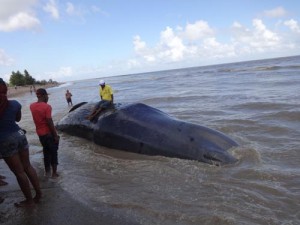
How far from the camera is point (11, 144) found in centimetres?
498

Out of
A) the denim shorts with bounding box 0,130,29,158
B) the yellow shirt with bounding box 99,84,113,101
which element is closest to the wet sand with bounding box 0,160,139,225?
the denim shorts with bounding box 0,130,29,158

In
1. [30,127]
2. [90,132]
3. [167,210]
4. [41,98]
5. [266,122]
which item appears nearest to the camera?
[167,210]

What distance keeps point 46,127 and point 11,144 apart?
1.49 metres

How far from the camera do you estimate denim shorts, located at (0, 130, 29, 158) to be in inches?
195

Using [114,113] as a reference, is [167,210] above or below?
below

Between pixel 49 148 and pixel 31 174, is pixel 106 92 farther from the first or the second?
pixel 31 174

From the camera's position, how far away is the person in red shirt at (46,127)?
6277mm

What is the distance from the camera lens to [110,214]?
15.6ft

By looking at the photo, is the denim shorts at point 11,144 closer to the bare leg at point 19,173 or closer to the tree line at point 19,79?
the bare leg at point 19,173

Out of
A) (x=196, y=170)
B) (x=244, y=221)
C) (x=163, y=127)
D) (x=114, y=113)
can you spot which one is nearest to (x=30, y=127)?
(x=114, y=113)

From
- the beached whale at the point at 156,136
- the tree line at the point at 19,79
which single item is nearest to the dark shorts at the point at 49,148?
the beached whale at the point at 156,136

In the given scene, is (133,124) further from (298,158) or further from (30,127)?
(30,127)

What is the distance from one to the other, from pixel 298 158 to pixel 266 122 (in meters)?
4.13

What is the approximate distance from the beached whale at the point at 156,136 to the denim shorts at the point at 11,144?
3.15m
